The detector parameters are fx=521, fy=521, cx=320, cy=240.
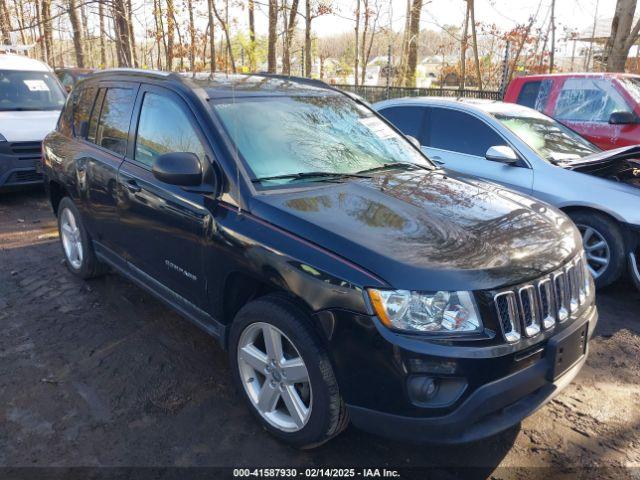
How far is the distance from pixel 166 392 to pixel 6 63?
8068 mm

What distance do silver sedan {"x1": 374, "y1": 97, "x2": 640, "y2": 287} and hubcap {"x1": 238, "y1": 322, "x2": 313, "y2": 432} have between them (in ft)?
10.7

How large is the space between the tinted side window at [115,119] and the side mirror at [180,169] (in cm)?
109

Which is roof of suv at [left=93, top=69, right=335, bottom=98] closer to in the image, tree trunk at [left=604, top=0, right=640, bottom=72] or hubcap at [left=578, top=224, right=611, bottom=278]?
hubcap at [left=578, top=224, right=611, bottom=278]

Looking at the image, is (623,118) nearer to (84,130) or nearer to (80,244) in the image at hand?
(84,130)

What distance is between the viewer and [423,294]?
2.18m

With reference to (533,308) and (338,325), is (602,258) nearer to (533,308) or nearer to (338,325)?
(533,308)

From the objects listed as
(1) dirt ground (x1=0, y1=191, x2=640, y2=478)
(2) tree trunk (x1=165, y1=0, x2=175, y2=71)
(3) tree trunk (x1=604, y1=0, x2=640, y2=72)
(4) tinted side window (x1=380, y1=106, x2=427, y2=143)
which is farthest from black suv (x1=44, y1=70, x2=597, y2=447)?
(2) tree trunk (x1=165, y1=0, x2=175, y2=71)

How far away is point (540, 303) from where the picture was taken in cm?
237

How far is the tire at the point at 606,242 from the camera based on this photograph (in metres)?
4.54

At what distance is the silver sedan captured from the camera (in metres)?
4.55

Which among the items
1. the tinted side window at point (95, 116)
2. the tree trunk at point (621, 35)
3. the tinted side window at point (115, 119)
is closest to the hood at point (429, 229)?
the tinted side window at point (115, 119)

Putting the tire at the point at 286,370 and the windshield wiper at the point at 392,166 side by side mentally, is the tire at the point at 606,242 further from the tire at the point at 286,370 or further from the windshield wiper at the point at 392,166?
the tire at the point at 286,370

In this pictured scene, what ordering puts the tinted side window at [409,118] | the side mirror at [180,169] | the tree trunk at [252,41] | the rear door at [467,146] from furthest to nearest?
the tree trunk at [252,41] → the tinted side window at [409,118] → the rear door at [467,146] → the side mirror at [180,169]

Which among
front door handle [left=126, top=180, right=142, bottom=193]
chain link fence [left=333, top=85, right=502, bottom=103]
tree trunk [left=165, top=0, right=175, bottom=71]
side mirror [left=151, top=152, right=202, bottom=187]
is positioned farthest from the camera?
tree trunk [left=165, top=0, right=175, bottom=71]
